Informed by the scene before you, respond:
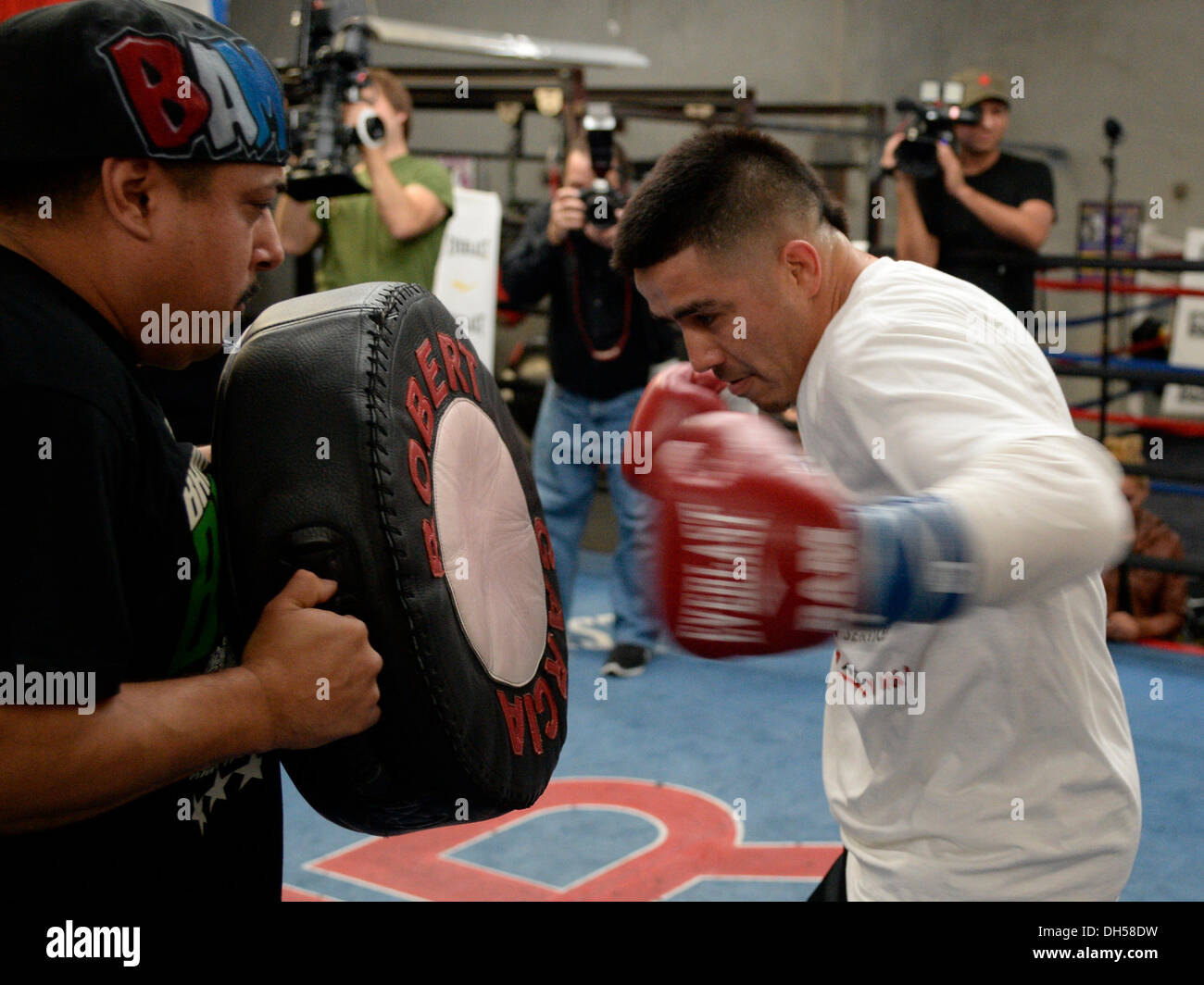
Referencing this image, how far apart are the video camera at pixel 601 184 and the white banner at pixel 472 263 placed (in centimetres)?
113

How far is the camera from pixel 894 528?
0.87 metres

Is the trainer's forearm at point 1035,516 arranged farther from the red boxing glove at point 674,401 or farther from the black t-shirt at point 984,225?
the black t-shirt at point 984,225

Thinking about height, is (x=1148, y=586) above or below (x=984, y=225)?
below

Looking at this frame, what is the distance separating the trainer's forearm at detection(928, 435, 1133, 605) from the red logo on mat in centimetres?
185

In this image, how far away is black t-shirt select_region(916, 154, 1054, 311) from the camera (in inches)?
173

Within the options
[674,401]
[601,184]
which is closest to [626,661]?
[601,184]

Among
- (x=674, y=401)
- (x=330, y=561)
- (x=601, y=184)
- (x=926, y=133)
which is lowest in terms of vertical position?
(x=330, y=561)

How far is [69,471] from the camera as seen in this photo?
2.71ft

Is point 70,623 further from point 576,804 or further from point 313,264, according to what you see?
point 313,264

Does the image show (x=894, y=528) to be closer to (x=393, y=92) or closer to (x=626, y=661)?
(x=626, y=661)

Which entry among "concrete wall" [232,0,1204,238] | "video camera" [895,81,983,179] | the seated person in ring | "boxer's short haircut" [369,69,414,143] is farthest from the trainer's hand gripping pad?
"concrete wall" [232,0,1204,238]

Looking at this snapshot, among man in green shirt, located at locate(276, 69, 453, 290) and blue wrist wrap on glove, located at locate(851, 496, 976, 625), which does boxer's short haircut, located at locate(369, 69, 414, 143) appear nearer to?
man in green shirt, located at locate(276, 69, 453, 290)

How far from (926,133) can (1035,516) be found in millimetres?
3648
